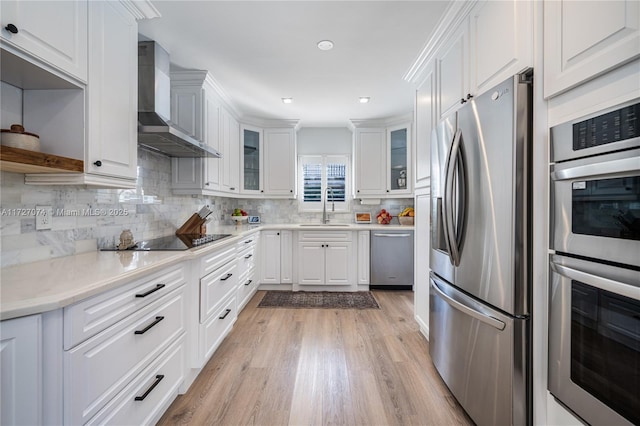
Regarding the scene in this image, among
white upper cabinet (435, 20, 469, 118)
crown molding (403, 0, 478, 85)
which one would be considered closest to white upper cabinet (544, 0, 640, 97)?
white upper cabinet (435, 20, 469, 118)

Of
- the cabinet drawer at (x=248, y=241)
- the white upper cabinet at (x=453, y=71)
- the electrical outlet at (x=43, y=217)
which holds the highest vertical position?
the white upper cabinet at (x=453, y=71)

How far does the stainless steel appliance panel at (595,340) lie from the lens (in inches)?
32.4

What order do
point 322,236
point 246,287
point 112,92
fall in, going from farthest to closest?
point 322,236, point 246,287, point 112,92

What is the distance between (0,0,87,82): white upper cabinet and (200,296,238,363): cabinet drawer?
1.66m

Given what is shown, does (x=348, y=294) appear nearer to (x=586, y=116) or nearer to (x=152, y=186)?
(x=152, y=186)

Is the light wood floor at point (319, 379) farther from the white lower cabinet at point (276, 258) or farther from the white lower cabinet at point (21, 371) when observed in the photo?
the white lower cabinet at point (276, 258)

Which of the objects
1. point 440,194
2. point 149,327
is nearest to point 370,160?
point 440,194

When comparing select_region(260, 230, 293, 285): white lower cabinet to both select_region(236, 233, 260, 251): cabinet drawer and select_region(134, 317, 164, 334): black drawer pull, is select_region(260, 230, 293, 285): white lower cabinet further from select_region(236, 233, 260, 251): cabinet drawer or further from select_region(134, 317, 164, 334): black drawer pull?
select_region(134, 317, 164, 334): black drawer pull

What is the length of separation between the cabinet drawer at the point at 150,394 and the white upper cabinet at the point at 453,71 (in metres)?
2.36

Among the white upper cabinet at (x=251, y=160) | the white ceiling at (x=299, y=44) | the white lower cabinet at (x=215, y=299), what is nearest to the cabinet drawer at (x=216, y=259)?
the white lower cabinet at (x=215, y=299)

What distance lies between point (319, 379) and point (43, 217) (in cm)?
191

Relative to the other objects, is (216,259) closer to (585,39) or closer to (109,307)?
(109,307)

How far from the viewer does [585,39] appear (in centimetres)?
96

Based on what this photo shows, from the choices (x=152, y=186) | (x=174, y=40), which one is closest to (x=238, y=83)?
(x=174, y=40)
